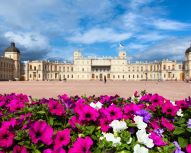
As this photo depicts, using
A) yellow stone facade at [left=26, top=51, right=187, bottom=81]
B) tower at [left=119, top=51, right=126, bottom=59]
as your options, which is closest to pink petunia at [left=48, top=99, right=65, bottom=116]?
yellow stone facade at [left=26, top=51, right=187, bottom=81]

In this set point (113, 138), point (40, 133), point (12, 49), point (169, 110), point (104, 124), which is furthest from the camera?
point (12, 49)

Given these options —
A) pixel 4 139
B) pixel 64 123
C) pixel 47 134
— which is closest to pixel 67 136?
pixel 47 134

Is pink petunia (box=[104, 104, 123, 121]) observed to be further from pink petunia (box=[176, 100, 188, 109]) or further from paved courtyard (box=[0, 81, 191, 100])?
paved courtyard (box=[0, 81, 191, 100])

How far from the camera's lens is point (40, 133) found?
95.4 inches

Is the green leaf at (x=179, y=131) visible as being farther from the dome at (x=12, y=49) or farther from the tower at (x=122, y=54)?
the tower at (x=122, y=54)

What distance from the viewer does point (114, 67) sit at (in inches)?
5507

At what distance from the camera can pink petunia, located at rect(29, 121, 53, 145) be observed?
2.36m

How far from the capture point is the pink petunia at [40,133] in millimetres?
2363

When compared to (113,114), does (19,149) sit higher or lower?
lower

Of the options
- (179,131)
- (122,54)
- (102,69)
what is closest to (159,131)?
(179,131)

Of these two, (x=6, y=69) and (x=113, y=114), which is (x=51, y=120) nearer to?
(x=113, y=114)

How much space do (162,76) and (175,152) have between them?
453 feet

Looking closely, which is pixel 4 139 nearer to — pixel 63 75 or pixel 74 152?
pixel 74 152

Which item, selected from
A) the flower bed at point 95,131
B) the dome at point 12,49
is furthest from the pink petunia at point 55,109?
the dome at point 12,49
